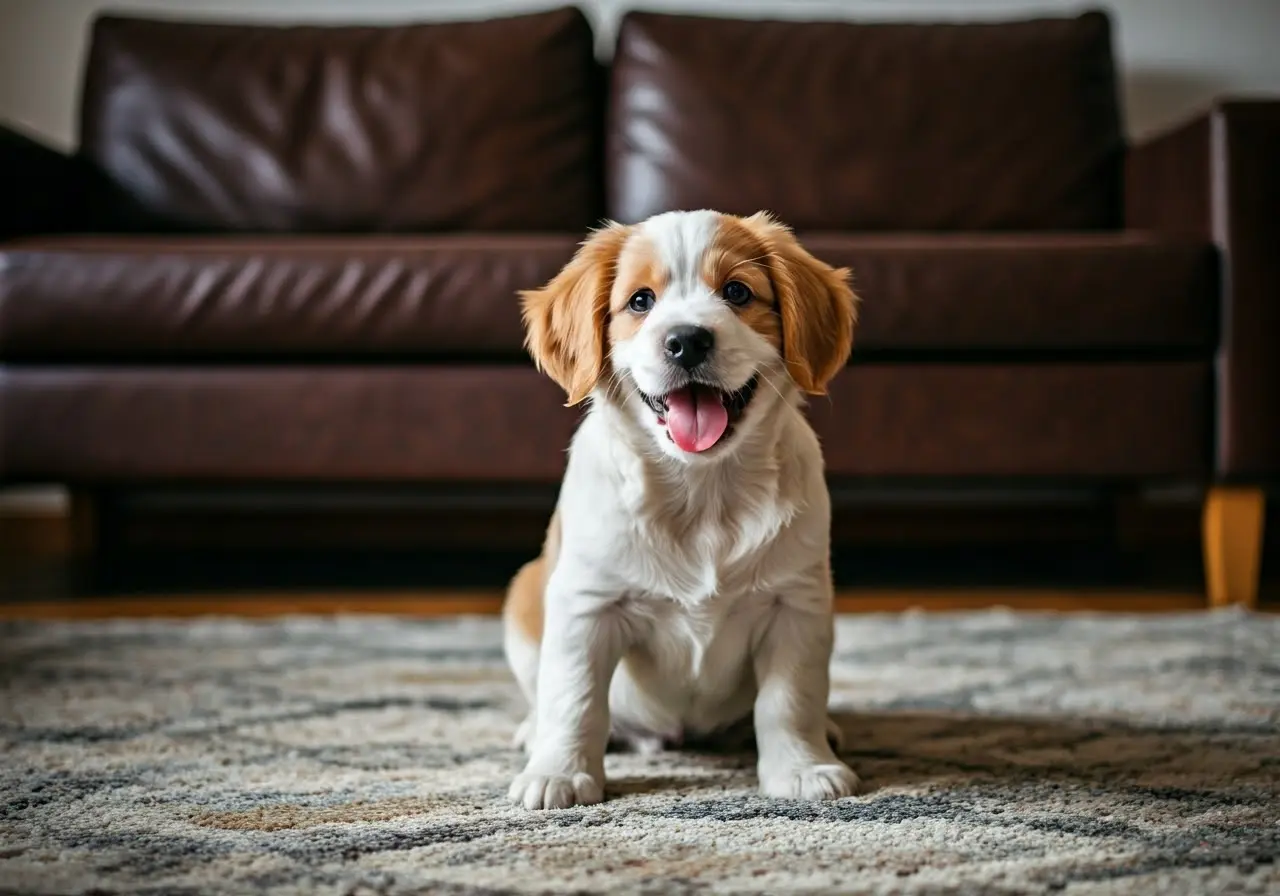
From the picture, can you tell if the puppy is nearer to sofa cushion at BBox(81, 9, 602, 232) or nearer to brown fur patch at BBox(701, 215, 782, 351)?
brown fur patch at BBox(701, 215, 782, 351)

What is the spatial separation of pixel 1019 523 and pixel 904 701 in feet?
4.44

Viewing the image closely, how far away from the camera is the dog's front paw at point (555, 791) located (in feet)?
3.50

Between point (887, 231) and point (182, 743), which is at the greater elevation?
point (887, 231)

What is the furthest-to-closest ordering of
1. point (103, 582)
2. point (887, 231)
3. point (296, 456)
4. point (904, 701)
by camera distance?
1. point (887, 231)
2. point (103, 582)
3. point (296, 456)
4. point (904, 701)

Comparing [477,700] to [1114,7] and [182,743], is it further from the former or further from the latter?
[1114,7]

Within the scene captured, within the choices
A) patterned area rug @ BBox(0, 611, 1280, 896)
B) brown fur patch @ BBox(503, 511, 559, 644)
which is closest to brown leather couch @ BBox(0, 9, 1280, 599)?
patterned area rug @ BBox(0, 611, 1280, 896)

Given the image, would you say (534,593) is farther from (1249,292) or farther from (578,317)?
(1249,292)

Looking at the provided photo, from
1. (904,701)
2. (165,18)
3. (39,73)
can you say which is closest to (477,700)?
(904,701)

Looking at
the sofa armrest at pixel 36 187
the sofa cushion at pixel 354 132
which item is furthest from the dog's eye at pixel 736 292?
the sofa armrest at pixel 36 187

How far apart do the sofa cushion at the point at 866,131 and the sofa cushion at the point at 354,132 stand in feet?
0.50

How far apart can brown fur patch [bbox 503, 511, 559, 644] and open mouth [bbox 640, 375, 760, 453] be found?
0.20 meters

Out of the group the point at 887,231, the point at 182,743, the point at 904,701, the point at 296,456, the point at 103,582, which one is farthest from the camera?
the point at 887,231

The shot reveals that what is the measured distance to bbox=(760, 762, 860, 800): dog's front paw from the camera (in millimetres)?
1088

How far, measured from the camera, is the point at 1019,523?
2746 millimetres
